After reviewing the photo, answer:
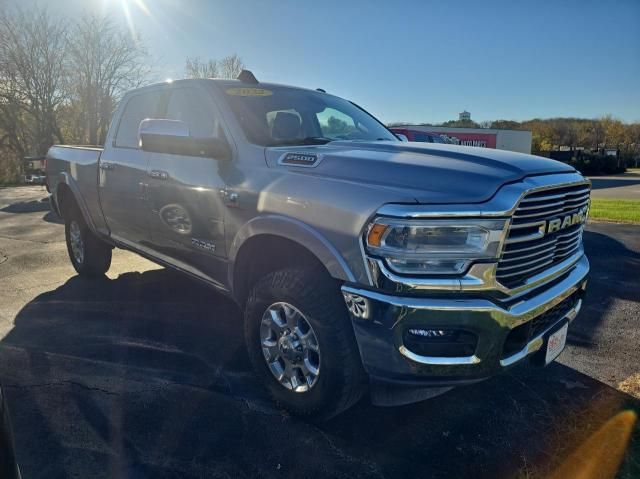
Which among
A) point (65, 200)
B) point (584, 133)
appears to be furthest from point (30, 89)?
point (584, 133)

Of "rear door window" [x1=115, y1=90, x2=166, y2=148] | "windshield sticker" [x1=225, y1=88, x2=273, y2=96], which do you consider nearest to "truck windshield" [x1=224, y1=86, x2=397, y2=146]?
"windshield sticker" [x1=225, y1=88, x2=273, y2=96]

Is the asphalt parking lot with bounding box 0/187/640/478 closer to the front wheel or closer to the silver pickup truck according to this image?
the front wheel

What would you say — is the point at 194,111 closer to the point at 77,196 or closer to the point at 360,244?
the point at 360,244

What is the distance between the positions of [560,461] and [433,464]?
65 cm

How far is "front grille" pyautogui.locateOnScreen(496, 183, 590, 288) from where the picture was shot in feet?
7.00

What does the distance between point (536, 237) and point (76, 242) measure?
200 inches

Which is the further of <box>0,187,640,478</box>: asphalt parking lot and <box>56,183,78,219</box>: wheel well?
<box>56,183,78,219</box>: wheel well

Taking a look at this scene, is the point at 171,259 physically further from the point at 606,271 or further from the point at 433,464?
the point at 606,271

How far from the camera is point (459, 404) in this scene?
2875 millimetres

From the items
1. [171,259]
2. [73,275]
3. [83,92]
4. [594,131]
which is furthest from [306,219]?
[594,131]

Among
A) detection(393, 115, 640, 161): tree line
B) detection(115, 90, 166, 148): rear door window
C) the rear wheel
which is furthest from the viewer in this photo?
detection(393, 115, 640, 161): tree line

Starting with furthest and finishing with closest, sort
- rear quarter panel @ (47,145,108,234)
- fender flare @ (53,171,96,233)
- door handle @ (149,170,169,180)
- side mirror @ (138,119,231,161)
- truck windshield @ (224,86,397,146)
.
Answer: fender flare @ (53,171,96,233), rear quarter panel @ (47,145,108,234), door handle @ (149,170,169,180), truck windshield @ (224,86,397,146), side mirror @ (138,119,231,161)

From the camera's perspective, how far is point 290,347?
2592 millimetres

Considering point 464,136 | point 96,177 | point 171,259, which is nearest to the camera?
point 171,259
